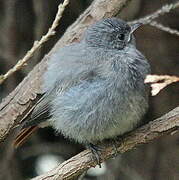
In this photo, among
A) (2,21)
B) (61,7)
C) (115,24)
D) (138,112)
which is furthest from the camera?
(2,21)

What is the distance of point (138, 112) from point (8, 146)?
199 cm

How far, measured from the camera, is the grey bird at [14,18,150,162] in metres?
4.14

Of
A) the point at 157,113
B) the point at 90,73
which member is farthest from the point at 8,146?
the point at 90,73

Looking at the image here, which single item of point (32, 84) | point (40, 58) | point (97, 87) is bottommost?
point (97, 87)

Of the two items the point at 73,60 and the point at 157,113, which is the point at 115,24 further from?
the point at 157,113

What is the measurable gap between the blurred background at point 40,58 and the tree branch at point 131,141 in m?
1.70

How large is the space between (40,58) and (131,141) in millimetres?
2099

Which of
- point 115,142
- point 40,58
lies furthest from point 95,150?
point 40,58

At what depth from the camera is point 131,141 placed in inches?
159

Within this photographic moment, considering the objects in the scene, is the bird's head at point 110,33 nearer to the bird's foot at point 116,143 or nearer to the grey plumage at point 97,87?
the grey plumage at point 97,87

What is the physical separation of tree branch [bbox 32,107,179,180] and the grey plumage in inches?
5.8

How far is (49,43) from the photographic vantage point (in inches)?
239

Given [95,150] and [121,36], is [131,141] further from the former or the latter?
[121,36]

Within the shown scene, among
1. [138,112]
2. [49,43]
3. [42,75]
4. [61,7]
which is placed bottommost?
[138,112]
